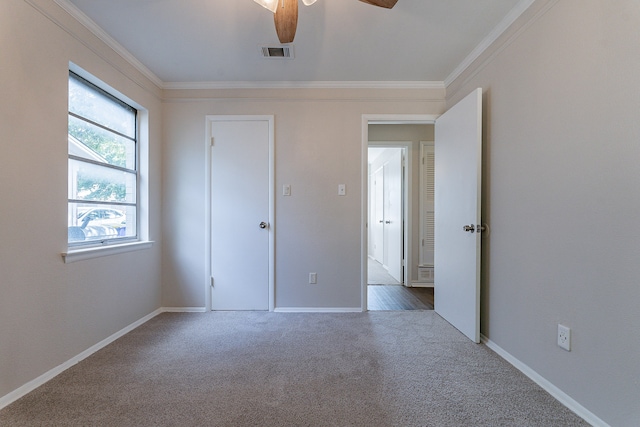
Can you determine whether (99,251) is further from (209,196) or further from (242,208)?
(242,208)

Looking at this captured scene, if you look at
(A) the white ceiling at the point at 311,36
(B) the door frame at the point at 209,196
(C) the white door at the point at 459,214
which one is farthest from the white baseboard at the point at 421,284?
(A) the white ceiling at the point at 311,36

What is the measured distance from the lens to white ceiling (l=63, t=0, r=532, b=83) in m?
1.87

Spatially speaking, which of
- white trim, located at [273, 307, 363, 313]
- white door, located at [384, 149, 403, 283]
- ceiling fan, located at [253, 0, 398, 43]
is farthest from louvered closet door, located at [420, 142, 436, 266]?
ceiling fan, located at [253, 0, 398, 43]

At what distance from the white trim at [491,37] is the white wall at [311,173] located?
319 mm

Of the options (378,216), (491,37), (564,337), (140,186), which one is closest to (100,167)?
(140,186)

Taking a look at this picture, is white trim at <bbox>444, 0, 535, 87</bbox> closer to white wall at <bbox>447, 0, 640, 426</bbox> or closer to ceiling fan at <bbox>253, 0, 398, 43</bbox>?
white wall at <bbox>447, 0, 640, 426</bbox>

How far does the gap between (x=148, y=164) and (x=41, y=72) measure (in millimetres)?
1129

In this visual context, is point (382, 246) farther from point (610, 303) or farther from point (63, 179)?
point (63, 179)

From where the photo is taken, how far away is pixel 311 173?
2.96 meters

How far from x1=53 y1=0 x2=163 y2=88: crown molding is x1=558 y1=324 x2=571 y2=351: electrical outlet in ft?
11.5

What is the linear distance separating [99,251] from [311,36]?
2.23 m

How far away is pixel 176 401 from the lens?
154cm

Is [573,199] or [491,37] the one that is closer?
[573,199]

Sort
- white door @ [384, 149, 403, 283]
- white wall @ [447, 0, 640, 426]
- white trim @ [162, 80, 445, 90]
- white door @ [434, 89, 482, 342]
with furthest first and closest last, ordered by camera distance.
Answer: white door @ [384, 149, 403, 283]
white trim @ [162, 80, 445, 90]
white door @ [434, 89, 482, 342]
white wall @ [447, 0, 640, 426]
